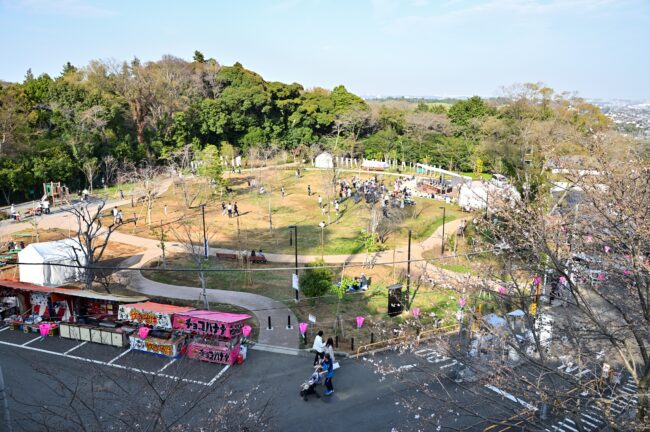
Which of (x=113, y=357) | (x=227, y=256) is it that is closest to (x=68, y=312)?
(x=113, y=357)

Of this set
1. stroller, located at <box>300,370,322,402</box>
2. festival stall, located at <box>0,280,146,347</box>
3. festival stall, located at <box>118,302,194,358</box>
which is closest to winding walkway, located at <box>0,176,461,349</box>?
festival stall, located at <box>118,302,194,358</box>

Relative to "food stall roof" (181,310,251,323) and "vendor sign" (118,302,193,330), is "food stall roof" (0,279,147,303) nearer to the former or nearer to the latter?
"vendor sign" (118,302,193,330)

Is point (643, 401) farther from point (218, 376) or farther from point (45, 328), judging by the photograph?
point (45, 328)

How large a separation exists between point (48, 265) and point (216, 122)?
32.4m

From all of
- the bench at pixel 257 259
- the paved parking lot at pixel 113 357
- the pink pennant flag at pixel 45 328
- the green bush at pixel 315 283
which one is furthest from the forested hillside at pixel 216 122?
the pink pennant flag at pixel 45 328

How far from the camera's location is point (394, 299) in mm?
16766

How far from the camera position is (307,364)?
14.1 metres

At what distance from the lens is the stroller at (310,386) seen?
1234cm

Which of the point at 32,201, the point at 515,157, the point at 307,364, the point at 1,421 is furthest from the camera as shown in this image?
the point at 32,201

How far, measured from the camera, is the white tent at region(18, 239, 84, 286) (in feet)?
63.1

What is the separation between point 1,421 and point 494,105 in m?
54.5

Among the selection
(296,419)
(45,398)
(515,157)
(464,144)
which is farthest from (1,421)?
(464,144)

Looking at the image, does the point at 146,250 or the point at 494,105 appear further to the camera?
the point at 494,105

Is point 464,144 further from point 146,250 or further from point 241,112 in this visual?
point 146,250
